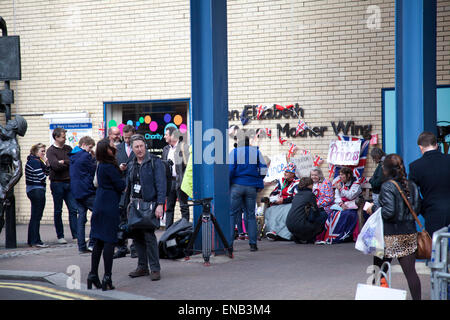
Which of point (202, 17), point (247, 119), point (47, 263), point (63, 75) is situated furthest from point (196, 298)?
point (63, 75)

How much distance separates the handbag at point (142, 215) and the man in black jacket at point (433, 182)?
10.4 feet

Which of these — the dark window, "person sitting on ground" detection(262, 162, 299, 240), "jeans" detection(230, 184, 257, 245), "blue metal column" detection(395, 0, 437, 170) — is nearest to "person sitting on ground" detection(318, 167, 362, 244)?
"person sitting on ground" detection(262, 162, 299, 240)

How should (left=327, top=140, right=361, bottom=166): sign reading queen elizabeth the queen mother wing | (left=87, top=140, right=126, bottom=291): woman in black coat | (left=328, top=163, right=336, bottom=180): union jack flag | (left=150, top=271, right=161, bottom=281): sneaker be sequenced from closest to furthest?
(left=87, top=140, right=126, bottom=291): woman in black coat < (left=150, top=271, right=161, bottom=281): sneaker < (left=327, top=140, right=361, bottom=166): sign reading queen elizabeth the queen mother wing < (left=328, top=163, right=336, bottom=180): union jack flag

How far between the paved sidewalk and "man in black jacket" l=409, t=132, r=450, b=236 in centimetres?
83

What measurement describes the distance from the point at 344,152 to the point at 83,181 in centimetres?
545

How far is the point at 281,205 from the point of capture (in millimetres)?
12320

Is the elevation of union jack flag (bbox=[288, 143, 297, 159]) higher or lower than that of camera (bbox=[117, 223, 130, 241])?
higher

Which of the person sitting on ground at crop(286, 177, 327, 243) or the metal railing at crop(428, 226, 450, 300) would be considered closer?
the metal railing at crop(428, 226, 450, 300)

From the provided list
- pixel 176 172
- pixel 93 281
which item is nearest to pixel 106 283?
pixel 93 281

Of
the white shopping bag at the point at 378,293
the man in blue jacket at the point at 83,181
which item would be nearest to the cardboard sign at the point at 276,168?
the man in blue jacket at the point at 83,181

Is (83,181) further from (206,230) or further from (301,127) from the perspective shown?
(301,127)

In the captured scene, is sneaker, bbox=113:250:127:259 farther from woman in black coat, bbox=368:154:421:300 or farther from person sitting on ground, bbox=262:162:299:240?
woman in black coat, bbox=368:154:421:300

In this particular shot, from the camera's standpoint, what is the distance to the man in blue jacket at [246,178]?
10.5 m

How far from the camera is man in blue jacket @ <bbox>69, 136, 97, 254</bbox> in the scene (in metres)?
10.2
